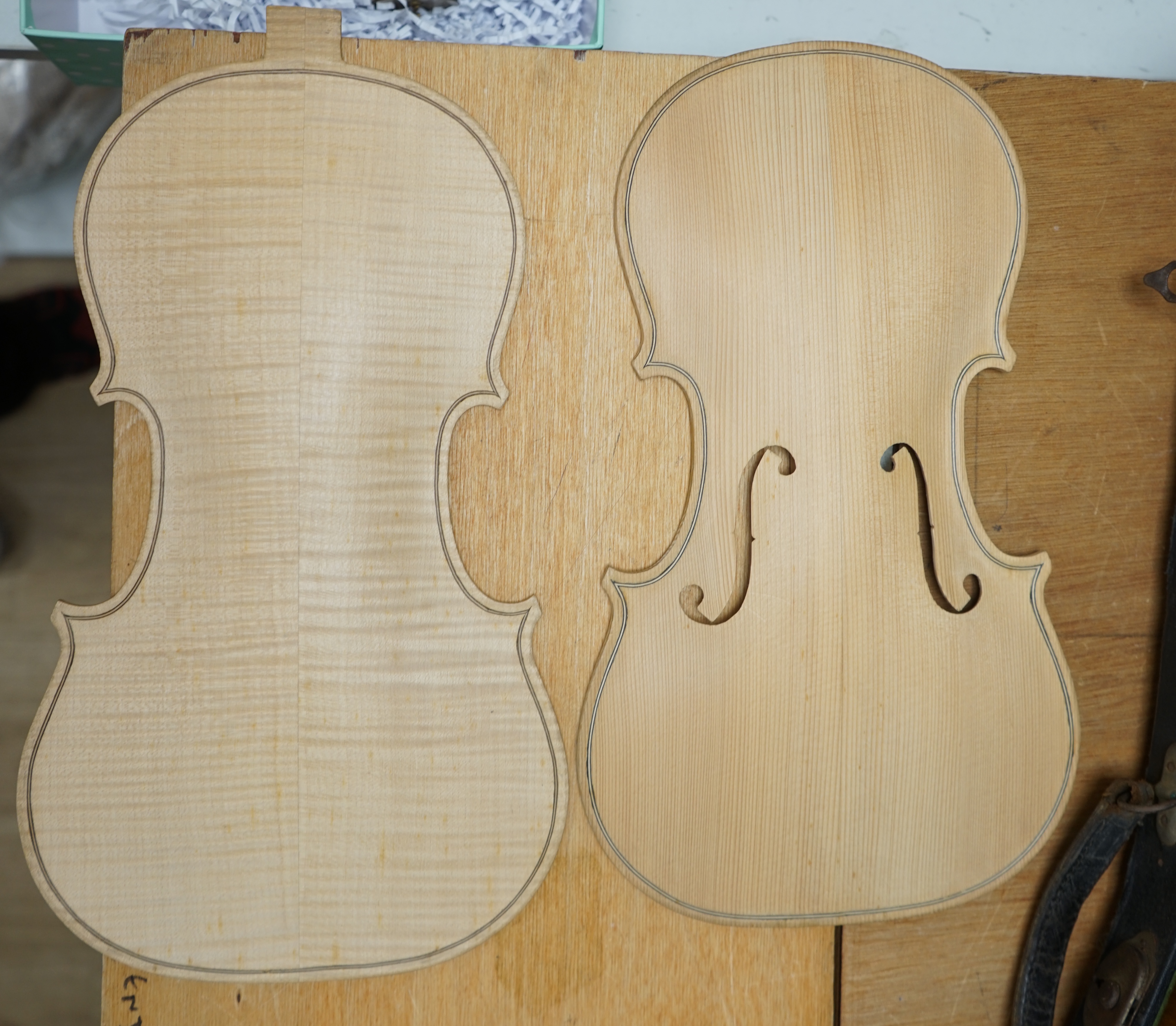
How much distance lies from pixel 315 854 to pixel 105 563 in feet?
2.31

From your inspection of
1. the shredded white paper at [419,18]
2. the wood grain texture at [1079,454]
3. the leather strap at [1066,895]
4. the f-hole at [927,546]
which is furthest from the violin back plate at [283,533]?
the leather strap at [1066,895]

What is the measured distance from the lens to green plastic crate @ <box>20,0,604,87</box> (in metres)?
1.22

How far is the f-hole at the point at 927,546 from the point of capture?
1070 millimetres

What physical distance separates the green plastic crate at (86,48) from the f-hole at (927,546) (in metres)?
A: 0.68

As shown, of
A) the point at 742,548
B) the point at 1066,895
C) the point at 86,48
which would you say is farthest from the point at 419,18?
the point at 1066,895

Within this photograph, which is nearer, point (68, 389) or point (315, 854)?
point (315, 854)

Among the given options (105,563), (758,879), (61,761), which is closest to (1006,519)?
(758,879)

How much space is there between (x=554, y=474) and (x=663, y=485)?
0.15 meters

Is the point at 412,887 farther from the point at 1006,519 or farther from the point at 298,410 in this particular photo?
the point at 1006,519

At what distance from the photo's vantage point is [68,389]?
1416mm

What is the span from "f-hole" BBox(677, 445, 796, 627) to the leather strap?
26.2 inches

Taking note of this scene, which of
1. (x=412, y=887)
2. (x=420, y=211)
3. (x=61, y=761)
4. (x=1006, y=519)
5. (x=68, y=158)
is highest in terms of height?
(x=68, y=158)

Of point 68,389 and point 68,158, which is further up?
point 68,158

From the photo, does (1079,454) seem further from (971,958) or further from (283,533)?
(283,533)
